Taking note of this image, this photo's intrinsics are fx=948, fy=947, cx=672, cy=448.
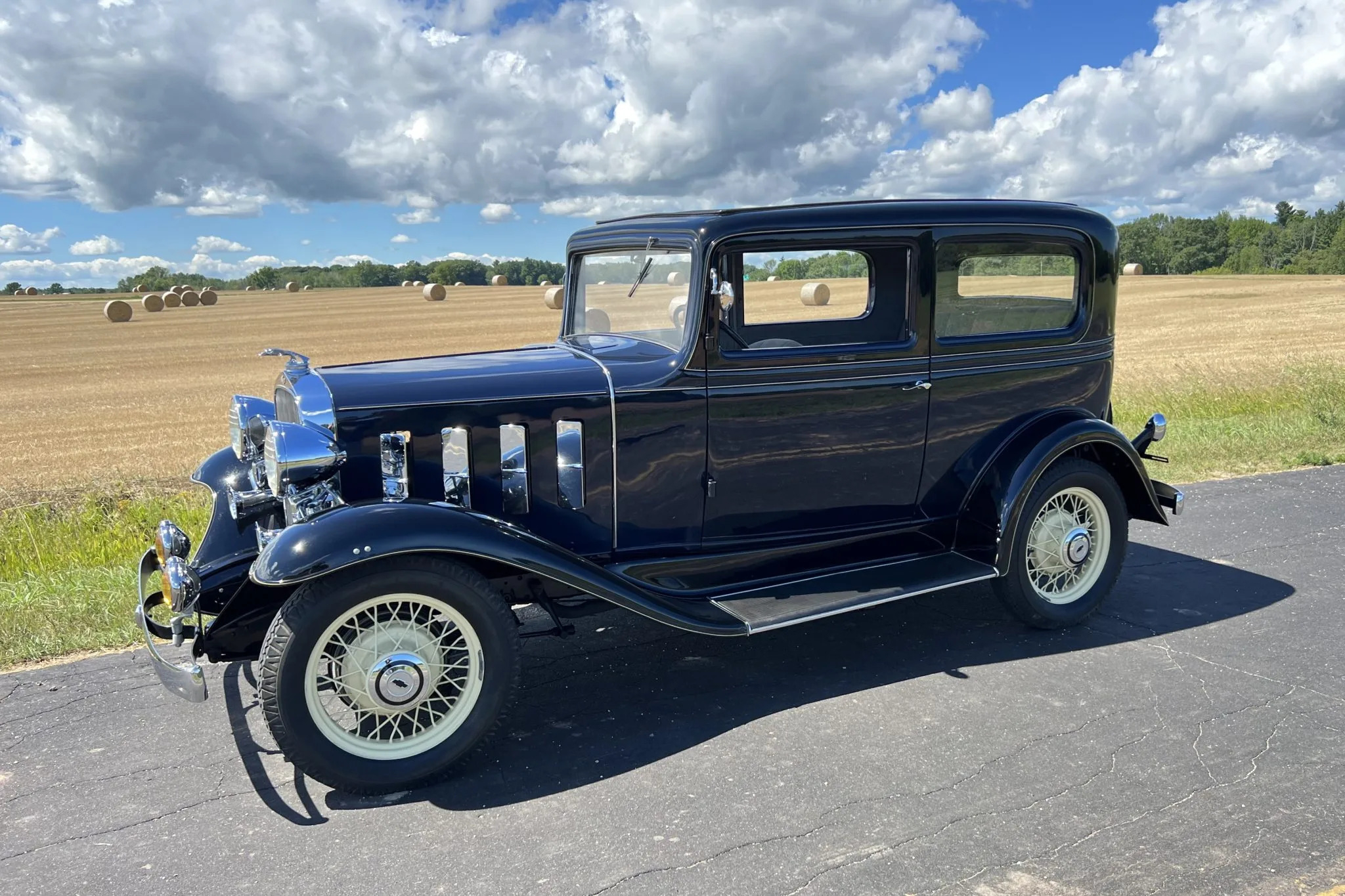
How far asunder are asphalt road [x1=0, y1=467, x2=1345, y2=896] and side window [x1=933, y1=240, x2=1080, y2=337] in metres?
1.52

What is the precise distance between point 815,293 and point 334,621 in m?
2.06

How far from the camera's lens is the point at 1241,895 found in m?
2.55

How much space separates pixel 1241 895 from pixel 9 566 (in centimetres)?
666

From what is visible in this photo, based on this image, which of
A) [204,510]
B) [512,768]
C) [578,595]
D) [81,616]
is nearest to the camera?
[512,768]

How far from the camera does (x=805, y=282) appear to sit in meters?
3.95

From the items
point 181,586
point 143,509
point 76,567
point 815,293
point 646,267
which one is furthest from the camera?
point 143,509

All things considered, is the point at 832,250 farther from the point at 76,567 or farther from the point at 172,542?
the point at 76,567

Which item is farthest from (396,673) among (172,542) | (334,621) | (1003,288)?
(1003,288)

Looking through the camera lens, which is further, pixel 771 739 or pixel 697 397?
pixel 697 397

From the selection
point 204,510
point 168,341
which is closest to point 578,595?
point 204,510

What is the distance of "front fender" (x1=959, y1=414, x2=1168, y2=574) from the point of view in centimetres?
445

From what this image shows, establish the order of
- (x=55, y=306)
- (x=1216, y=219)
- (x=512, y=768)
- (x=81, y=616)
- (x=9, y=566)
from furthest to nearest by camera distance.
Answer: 1. (x=1216, y=219)
2. (x=55, y=306)
3. (x=9, y=566)
4. (x=81, y=616)
5. (x=512, y=768)

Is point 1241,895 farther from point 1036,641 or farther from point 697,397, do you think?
point 697,397

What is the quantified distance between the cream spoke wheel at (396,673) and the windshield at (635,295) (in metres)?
1.54
